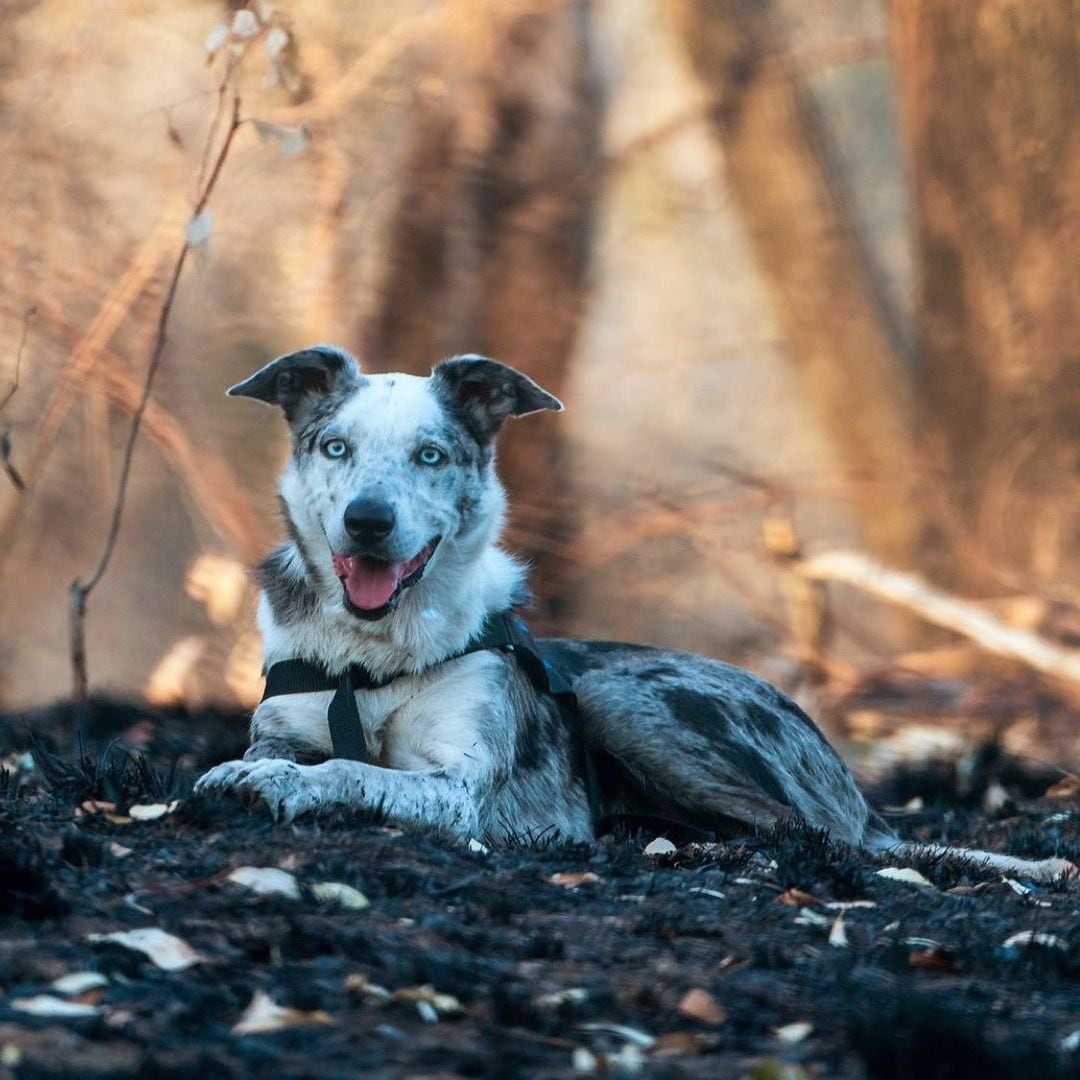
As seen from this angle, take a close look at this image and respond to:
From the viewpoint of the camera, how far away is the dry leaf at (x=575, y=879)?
4.53m

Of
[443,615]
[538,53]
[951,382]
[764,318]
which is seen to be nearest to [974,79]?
[951,382]

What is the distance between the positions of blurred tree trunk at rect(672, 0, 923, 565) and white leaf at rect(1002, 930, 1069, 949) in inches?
383

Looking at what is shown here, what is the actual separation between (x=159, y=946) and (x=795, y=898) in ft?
5.79

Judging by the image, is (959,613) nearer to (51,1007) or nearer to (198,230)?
(198,230)

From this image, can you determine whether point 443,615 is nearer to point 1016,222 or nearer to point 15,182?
point 15,182

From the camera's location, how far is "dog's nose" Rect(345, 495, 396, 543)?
17.3ft

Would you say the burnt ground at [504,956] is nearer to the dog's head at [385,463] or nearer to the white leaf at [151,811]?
the white leaf at [151,811]

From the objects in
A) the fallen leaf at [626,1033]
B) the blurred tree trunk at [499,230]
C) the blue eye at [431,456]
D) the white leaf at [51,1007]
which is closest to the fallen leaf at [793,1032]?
the fallen leaf at [626,1033]

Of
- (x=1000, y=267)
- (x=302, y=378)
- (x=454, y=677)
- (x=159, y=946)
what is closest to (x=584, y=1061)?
(x=159, y=946)

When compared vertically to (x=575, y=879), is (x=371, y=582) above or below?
above

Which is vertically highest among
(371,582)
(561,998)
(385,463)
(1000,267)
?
(1000,267)

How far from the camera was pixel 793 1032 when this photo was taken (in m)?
3.39

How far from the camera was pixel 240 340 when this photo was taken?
490 inches

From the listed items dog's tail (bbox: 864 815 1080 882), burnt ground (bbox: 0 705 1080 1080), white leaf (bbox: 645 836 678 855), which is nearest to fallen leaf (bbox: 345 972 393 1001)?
burnt ground (bbox: 0 705 1080 1080)
